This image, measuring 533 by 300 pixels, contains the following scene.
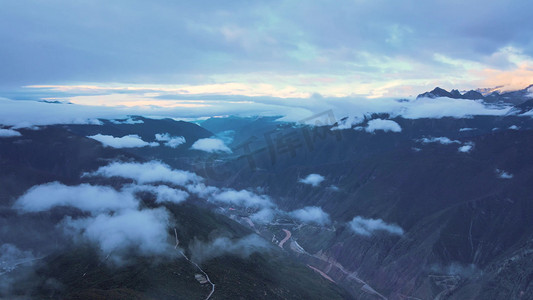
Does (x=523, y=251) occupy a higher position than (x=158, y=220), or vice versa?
(x=158, y=220)

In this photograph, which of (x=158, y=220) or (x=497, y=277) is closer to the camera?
(x=497, y=277)

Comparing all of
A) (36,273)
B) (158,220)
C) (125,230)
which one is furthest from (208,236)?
(36,273)

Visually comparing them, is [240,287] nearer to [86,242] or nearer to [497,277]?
[86,242]

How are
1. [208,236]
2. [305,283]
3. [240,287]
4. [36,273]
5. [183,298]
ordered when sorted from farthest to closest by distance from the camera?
1. [208,236]
2. [305,283]
3. [36,273]
4. [240,287]
5. [183,298]

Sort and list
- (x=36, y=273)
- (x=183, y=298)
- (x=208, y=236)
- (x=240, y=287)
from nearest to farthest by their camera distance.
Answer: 1. (x=183, y=298)
2. (x=240, y=287)
3. (x=36, y=273)
4. (x=208, y=236)

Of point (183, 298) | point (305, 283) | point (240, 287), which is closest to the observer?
point (183, 298)

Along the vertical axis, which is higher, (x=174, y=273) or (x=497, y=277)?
(x=174, y=273)

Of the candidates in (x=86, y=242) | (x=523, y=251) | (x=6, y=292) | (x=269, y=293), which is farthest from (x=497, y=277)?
(x=6, y=292)

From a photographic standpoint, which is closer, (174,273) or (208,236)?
(174,273)

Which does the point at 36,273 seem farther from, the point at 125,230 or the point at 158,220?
the point at 158,220
